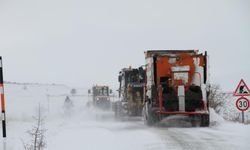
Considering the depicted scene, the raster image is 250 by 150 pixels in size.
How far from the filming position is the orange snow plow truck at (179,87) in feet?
51.8

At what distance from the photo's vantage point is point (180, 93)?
52.0 feet

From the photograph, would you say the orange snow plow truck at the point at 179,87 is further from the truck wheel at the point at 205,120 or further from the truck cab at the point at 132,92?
the truck cab at the point at 132,92

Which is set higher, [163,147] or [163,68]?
[163,68]

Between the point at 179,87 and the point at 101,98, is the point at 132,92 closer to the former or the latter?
the point at 179,87

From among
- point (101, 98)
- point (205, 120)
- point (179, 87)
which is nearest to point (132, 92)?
point (179, 87)

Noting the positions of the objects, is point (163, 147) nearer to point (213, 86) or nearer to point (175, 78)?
point (175, 78)

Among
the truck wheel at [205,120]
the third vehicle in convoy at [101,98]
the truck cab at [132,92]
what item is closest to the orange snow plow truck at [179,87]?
the truck wheel at [205,120]

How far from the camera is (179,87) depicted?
15906mm

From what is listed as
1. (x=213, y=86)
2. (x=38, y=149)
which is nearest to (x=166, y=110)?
(x=38, y=149)

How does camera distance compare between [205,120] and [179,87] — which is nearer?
[205,120]

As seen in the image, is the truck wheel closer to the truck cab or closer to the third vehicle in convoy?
the truck cab

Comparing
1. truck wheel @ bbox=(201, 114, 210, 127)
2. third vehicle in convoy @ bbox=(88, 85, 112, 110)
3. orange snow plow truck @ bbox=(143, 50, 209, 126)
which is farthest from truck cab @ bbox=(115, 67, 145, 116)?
third vehicle in convoy @ bbox=(88, 85, 112, 110)

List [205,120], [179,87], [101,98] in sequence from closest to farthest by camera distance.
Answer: [205,120] → [179,87] → [101,98]

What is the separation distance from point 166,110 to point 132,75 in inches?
309
